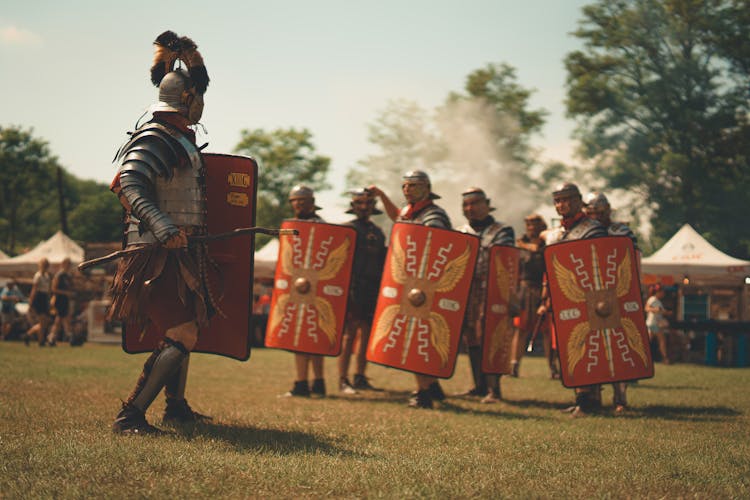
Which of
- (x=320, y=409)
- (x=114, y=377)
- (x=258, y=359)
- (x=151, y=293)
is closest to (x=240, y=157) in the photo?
(x=151, y=293)

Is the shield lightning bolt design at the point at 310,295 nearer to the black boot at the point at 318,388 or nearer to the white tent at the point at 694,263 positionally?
the black boot at the point at 318,388

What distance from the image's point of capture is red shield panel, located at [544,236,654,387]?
6.27 metres

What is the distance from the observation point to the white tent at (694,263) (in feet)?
56.3

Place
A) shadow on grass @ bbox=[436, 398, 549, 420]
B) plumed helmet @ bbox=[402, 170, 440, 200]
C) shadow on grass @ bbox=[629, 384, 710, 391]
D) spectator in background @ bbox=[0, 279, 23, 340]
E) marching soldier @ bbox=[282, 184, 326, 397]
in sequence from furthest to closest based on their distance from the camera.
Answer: spectator in background @ bbox=[0, 279, 23, 340]
shadow on grass @ bbox=[629, 384, 710, 391]
marching soldier @ bbox=[282, 184, 326, 397]
plumed helmet @ bbox=[402, 170, 440, 200]
shadow on grass @ bbox=[436, 398, 549, 420]

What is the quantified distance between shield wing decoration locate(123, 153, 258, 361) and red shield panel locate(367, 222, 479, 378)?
149 centimetres

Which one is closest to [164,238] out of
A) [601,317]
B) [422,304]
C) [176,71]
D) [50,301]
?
[176,71]

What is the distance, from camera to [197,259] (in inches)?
185

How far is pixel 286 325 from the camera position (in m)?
7.25

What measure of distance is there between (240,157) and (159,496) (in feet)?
8.51

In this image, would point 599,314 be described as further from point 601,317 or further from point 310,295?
point 310,295

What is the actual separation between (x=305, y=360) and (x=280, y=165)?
32.0 metres

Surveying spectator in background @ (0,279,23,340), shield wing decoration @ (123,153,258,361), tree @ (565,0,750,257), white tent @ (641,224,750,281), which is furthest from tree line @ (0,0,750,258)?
shield wing decoration @ (123,153,258,361)

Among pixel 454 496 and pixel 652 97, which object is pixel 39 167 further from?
pixel 454 496

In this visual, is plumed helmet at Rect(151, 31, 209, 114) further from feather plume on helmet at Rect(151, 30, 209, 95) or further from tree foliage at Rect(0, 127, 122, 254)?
tree foliage at Rect(0, 127, 122, 254)
